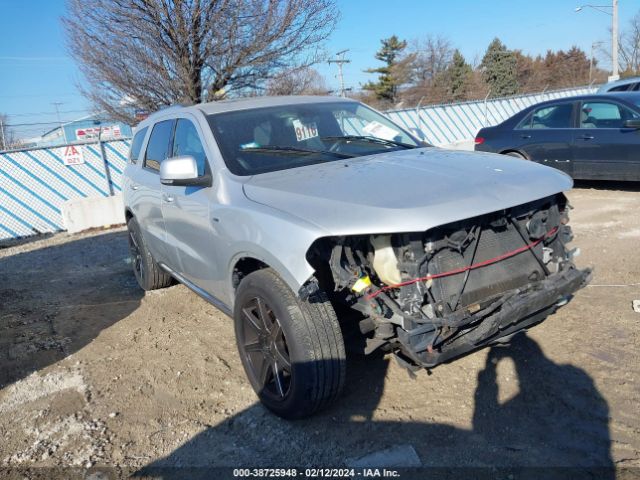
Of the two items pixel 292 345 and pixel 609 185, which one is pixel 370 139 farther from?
pixel 609 185

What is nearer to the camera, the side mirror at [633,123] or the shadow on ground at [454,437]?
the shadow on ground at [454,437]

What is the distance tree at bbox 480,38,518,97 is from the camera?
5284cm

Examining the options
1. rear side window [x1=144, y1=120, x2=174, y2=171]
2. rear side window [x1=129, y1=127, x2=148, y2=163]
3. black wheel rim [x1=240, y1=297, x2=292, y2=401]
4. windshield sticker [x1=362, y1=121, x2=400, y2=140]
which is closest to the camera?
black wheel rim [x1=240, y1=297, x2=292, y2=401]

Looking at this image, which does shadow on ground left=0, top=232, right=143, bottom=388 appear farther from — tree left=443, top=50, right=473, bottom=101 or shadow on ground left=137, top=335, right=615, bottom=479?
tree left=443, top=50, right=473, bottom=101

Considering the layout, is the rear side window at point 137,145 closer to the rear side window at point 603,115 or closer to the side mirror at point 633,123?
the side mirror at point 633,123

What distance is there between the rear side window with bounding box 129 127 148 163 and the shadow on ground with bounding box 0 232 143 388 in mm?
1530

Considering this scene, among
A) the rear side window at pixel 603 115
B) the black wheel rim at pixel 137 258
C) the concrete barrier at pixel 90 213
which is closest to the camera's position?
the black wheel rim at pixel 137 258

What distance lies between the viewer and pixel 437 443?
2922 millimetres

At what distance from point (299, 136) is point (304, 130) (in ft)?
0.28

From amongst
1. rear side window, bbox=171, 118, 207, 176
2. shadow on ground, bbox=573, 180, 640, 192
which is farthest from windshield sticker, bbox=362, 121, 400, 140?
shadow on ground, bbox=573, 180, 640, 192

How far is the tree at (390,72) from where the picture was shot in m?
52.2

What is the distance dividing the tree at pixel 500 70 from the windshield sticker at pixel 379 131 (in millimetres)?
52310

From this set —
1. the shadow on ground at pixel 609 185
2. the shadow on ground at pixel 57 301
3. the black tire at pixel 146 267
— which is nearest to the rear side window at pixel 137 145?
the black tire at pixel 146 267

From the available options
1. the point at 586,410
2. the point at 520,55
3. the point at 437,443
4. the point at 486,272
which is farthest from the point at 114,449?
the point at 520,55
